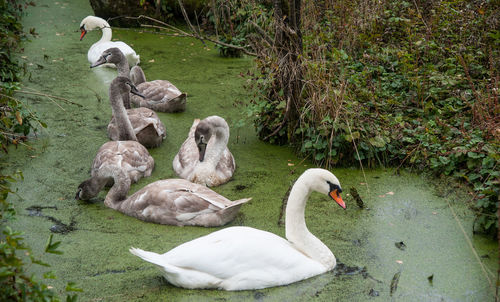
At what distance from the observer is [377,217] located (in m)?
5.05

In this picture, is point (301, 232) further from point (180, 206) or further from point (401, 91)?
point (401, 91)

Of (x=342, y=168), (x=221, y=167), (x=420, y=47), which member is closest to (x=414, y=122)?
(x=342, y=168)

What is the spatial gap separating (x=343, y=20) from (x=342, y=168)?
293 centimetres

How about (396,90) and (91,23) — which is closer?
(396,90)

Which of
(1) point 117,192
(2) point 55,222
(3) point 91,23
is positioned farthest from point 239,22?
(2) point 55,222

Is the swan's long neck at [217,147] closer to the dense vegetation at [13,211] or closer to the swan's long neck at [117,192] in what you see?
the swan's long neck at [117,192]

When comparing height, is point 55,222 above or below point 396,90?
below

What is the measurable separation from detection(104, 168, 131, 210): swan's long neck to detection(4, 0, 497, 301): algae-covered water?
0.32ft

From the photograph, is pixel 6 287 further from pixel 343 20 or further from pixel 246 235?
pixel 343 20

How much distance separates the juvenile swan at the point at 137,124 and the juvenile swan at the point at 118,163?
0.03m

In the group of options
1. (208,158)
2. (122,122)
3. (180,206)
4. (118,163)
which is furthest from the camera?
(122,122)

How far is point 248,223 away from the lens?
4906 mm

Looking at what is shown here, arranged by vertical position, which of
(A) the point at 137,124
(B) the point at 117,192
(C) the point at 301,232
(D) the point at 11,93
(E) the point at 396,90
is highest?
(D) the point at 11,93

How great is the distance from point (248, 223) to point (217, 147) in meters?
1.09
